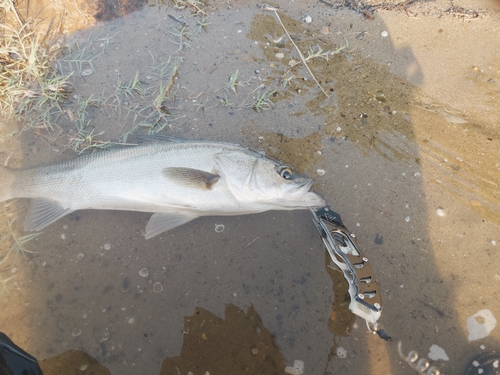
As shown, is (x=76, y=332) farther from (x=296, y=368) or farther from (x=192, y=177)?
(x=296, y=368)

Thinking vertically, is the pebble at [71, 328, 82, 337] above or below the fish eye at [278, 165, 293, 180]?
below

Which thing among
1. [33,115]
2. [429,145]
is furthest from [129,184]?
[429,145]

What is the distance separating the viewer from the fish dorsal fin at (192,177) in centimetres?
271

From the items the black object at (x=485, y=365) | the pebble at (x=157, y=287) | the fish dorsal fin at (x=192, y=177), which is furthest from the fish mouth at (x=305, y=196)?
the black object at (x=485, y=365)

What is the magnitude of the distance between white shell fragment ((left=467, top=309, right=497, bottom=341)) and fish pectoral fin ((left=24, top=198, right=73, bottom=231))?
11.8ft

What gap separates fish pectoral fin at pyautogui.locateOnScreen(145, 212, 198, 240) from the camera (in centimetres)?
277

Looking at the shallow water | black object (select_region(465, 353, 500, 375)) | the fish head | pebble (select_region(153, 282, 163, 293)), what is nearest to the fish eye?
the fish head

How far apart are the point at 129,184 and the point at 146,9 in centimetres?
237

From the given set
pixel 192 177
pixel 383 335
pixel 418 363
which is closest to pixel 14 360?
pixel 192 177

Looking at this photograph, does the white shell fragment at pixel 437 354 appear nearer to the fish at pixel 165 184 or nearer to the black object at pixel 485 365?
the black object at pixel 485 365

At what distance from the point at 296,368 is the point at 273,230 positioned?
114cm

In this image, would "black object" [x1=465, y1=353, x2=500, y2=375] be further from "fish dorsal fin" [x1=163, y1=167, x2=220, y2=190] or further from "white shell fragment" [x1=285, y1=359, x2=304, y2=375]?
"fish dorsal fin" [x1=163, y1=167, x2=220, y2=190]

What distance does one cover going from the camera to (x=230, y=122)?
333 centimetres

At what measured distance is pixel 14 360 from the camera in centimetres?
242
